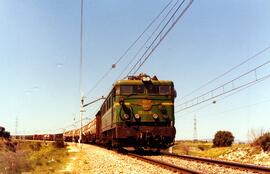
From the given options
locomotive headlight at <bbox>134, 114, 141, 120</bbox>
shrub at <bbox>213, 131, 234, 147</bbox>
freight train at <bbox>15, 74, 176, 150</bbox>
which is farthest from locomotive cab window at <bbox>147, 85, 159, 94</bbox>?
shrub at <bbox>213, 131, 234, 147</bbox>

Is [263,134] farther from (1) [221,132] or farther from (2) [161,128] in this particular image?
(1) [221,132]

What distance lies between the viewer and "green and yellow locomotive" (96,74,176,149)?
20375 millimetres

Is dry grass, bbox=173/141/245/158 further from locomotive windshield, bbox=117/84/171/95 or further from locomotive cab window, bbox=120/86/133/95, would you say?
locomotive cab window, bbox=120/86/133/95

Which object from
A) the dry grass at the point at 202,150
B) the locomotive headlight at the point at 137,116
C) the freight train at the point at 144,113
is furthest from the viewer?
the dry grass at the point at 202,150

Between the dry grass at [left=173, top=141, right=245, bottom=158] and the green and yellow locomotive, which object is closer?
the green and yellow locomotive

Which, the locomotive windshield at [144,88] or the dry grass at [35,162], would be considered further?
the locomotive windshield at [144,88]

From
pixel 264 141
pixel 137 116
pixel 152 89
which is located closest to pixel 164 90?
pixel 152 89

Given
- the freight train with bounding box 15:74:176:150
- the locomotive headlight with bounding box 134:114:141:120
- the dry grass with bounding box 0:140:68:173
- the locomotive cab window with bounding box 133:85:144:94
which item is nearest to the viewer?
the dry grass with bounding box 0:140:68:173

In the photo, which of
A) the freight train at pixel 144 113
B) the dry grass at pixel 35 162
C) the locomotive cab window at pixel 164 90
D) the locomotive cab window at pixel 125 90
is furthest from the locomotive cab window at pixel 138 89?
the dry grass at pixel 35 162

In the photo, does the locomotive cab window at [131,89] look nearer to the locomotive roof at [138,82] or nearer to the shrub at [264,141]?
the locomotive roof at [138,82]

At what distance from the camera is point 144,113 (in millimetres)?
20750

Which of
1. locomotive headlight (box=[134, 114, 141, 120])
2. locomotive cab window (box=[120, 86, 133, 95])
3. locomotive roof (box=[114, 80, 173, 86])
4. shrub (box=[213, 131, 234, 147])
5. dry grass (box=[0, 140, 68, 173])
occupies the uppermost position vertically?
locomotive roof (box=[114, 80, 173, 86])

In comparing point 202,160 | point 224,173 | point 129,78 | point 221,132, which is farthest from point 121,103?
point 221,132

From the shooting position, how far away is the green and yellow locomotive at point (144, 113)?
2038 centimetres
